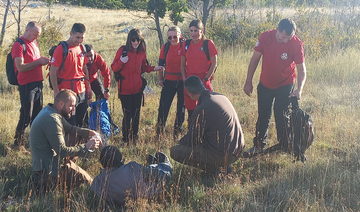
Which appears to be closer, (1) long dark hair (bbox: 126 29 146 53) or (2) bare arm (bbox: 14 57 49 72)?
(2) bare arm (bbox: 14 57 49 72)

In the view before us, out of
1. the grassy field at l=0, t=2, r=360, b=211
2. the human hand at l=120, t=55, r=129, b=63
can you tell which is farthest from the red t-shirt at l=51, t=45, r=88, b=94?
the grassy field at l=0, t=2, r=360, b=211

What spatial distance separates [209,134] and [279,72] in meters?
1.41

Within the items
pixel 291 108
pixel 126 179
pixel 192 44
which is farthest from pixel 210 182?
pixel 192 44

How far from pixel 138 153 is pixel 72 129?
1.34m

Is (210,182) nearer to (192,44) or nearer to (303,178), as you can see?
(303,178)

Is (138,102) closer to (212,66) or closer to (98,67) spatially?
(98,67)

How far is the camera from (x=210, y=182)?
4004mm

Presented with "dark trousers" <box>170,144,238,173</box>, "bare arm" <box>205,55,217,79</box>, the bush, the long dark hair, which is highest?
the bush

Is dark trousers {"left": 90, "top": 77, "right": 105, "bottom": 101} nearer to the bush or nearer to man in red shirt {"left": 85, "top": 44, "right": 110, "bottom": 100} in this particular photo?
man in red shirt {"left": 85, "top": 44, "right": 110, "bottom": 100}

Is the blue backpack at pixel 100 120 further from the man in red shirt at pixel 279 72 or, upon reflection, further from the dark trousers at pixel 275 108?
the dark trousers at pixel 275 108

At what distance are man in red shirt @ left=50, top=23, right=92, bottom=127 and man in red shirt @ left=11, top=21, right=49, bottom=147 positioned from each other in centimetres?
37

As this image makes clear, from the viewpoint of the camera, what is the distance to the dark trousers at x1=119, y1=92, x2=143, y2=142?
527 cm

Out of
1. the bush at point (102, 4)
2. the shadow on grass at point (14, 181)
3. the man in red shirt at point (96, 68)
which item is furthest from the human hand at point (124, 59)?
the bush at point (102, 4)

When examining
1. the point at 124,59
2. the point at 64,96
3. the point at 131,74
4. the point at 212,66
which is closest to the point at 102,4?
the point at 131,74
